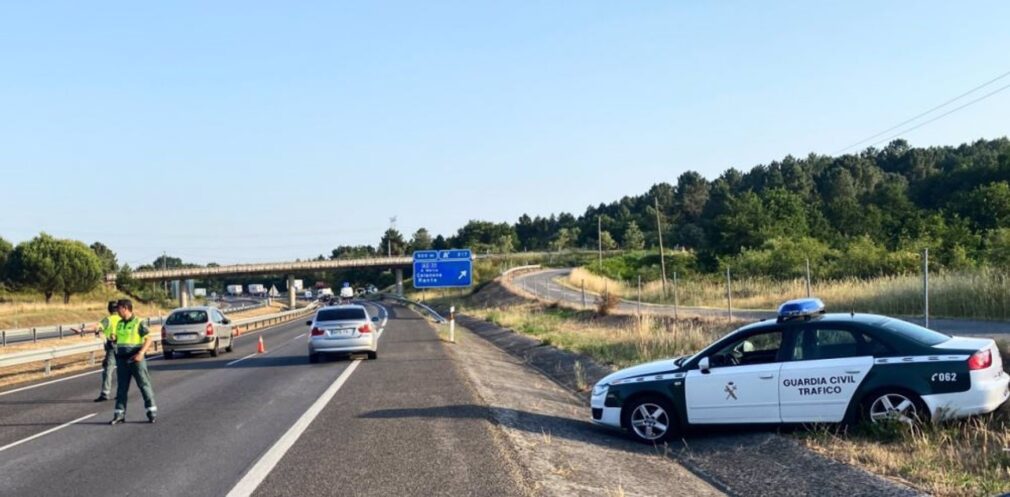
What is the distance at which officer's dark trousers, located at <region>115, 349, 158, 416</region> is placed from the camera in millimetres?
12664

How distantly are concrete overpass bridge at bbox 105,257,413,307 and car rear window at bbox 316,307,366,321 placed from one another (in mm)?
58049

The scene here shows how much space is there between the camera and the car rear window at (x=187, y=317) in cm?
2680

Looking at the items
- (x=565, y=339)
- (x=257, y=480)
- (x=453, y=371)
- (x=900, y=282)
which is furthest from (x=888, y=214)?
(x=257, y=480)

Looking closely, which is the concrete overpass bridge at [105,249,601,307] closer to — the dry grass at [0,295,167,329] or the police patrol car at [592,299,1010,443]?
the dry grass at [0,295,167,329]

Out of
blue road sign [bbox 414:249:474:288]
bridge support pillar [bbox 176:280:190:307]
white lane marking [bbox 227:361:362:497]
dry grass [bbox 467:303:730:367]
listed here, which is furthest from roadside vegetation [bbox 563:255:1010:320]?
bridge support pillar [bbox 176:280:190:307]

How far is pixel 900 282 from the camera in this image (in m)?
29.6

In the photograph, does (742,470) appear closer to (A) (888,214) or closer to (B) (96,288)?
(A) (888,214)

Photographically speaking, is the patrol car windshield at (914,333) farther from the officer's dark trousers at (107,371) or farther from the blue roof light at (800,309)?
the officer's dark trousers at (107,371)

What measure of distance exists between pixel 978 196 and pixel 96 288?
81103 mm

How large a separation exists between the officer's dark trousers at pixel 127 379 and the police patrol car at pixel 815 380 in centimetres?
651

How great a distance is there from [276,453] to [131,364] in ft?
13.7

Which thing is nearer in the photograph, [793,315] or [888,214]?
[793,315]

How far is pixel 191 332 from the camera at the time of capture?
26.5 metres

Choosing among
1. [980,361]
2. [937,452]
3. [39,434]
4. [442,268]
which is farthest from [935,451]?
[442,268]
